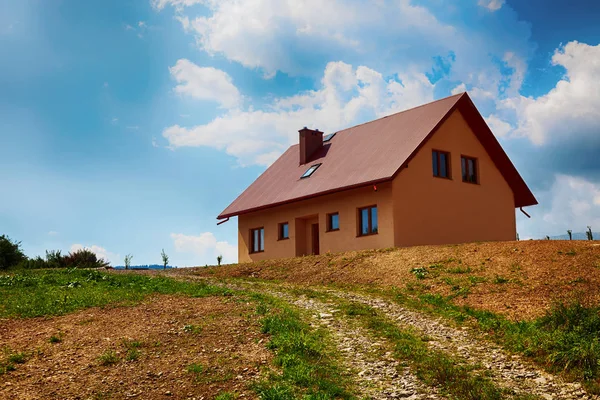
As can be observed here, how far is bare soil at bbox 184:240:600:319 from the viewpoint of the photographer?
52.0 ft

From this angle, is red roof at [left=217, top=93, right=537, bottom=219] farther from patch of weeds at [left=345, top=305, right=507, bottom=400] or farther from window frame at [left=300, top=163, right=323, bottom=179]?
patch of weeds at [left=345, top=305, right=507, bottom=400]

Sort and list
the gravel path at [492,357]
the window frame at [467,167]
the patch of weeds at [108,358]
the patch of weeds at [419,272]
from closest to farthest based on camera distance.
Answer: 1. the gravel path at [492,357]
2. the patch of weeds at [108,358]
3. the patch of weeds at [419,272]
4. the window frame at [467,167]

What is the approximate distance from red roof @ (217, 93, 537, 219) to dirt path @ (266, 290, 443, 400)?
13490mm

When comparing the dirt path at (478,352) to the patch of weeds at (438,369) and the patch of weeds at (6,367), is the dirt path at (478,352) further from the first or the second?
the patch of weeds at (6,367)

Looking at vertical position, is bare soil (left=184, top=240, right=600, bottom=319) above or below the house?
below

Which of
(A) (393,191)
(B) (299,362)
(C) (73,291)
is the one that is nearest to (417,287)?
(B) (299,362)

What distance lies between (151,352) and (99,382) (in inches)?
58.2

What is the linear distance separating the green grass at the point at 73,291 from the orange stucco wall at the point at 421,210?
34.7 feet

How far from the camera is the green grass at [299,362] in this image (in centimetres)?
961

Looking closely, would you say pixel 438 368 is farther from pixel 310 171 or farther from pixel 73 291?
pixel 310 171

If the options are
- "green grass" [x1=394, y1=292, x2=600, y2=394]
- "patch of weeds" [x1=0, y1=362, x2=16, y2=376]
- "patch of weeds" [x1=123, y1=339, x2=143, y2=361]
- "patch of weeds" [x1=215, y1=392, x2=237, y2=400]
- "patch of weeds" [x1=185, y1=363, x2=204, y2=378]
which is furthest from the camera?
"patch of weeds" [x1=123, y1=339, x2=143, y2=361]

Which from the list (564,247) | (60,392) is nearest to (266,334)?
(60,392)

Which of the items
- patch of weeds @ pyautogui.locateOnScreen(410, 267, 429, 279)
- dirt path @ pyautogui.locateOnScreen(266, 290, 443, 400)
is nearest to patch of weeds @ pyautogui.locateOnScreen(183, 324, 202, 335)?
dirt path @ pyautogui.locateOnScreen(266, 290, 443, 400)

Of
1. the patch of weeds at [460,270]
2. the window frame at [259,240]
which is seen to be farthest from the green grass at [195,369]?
the window frame at [259,240]
